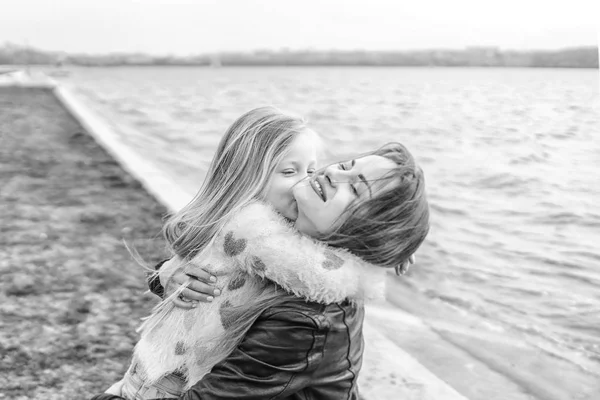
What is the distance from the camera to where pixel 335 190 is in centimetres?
177

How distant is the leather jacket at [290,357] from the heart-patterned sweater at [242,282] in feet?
0.16

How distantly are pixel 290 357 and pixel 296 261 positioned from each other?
24 centimetres

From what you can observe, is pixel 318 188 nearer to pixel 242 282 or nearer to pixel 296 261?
pixel 296 261

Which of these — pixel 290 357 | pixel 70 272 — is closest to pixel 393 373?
pixel 290 357

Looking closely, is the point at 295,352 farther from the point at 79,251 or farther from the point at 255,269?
the point at 79,251

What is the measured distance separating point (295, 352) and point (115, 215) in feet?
13.2

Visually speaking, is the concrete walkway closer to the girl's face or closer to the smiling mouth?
the girl's face

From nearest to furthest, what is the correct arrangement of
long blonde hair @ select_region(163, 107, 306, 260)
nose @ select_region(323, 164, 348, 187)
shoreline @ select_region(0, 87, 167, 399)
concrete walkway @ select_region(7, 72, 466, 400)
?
1. nose @ select_region(323, 164, 348, 187)
2. long blonde hair @ select_region(163, 107, 306, 260)
3. concrete walkway @ select_region(7, 72, 466, 400)
4. shoreline @ select_region(0, 87, 167, 399)

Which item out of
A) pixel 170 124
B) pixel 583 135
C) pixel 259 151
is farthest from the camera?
pixel 170 124

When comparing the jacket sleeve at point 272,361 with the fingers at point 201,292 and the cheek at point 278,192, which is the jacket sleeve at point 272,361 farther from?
the cheek at point 278,192

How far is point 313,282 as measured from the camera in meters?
1.63

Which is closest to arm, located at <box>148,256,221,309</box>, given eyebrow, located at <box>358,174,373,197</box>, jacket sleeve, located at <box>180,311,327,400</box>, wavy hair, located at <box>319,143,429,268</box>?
jacket sleeve, located at <box>180,311,327,400</box>

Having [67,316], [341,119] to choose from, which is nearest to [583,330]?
[67,316]

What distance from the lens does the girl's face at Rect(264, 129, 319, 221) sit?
6.56ft
